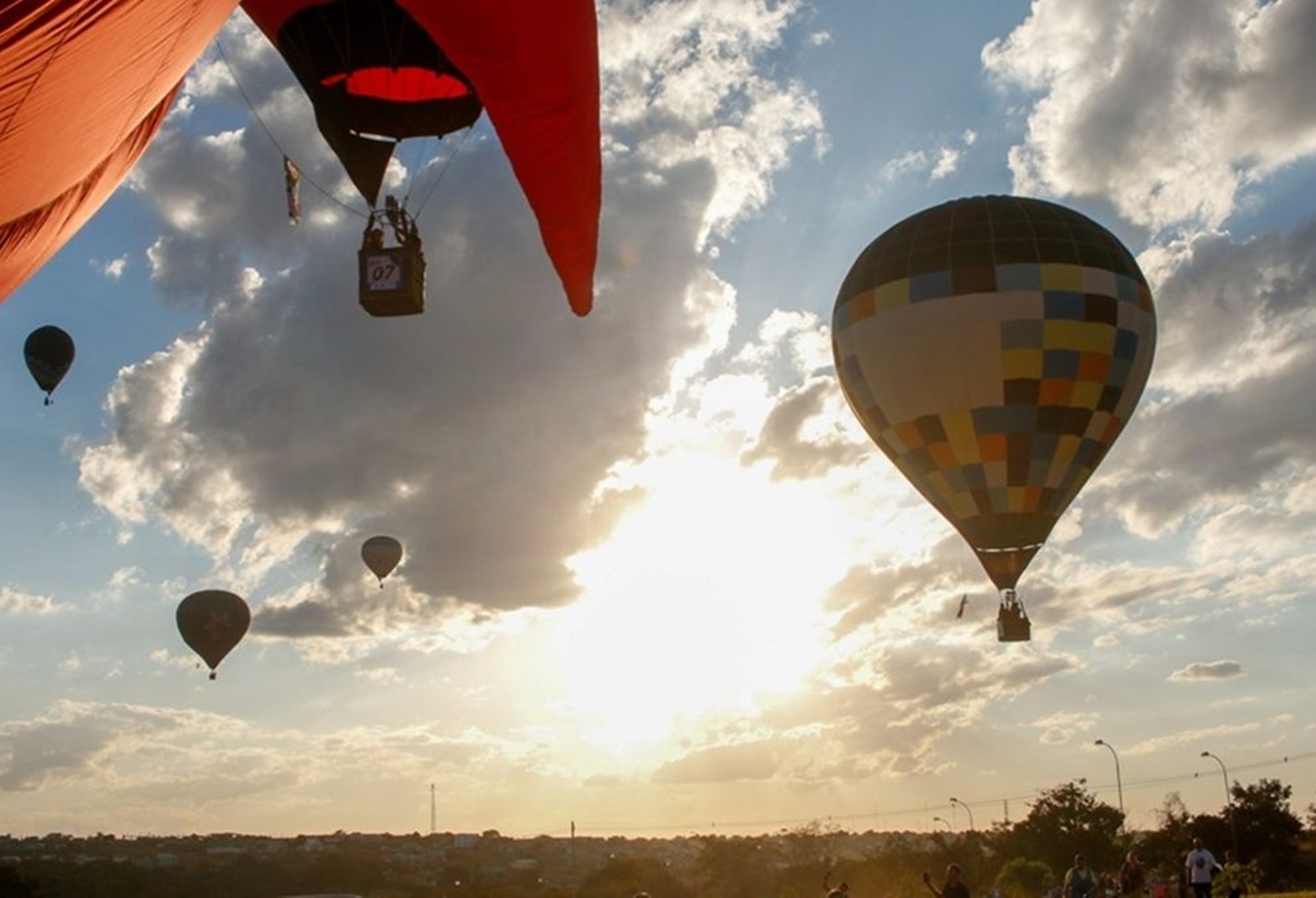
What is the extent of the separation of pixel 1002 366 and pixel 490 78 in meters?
29.2

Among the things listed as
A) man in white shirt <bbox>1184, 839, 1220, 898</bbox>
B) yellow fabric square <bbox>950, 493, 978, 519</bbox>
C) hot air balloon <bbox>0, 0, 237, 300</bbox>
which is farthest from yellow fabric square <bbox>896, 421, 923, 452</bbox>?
hot air balloon <bbox>0, 0, 237, 300</bbox>

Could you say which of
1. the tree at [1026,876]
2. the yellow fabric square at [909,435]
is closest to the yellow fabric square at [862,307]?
the yellow fabric square at [909,435]

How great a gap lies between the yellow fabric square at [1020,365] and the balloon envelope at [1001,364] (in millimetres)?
30

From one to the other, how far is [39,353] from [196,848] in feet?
537

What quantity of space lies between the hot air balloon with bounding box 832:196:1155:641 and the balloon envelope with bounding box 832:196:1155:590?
34mm

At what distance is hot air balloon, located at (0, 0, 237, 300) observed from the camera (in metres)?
3.84

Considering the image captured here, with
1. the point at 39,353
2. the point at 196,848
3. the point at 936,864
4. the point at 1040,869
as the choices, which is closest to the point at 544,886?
the point at 936,864

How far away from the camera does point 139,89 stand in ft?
15.9

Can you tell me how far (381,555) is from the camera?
44.6 metres

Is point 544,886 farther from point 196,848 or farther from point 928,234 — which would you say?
point 928,234

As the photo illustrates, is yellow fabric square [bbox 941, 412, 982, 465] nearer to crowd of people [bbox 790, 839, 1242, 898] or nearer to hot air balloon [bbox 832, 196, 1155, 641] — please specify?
hot air balloon [bbox 832, 196, 1155, 641]

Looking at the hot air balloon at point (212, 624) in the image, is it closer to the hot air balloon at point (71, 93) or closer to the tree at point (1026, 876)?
the hot air balloon at point (71, 93)

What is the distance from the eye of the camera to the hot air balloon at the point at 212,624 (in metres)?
38.4

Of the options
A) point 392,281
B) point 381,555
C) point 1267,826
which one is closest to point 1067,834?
point 1267,826
